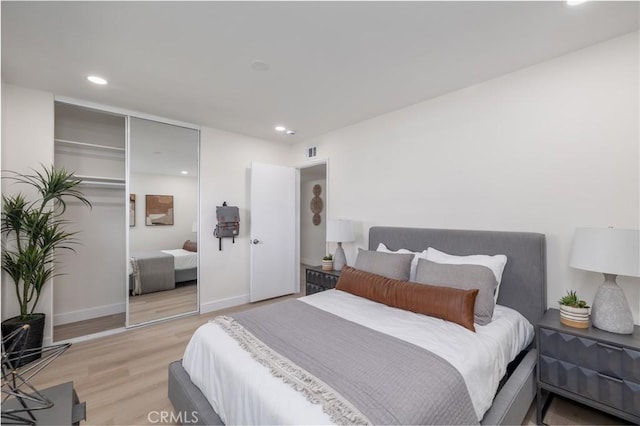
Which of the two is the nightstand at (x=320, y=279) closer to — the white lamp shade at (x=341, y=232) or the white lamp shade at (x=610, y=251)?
the white lamp shade at (x=341, y=232)

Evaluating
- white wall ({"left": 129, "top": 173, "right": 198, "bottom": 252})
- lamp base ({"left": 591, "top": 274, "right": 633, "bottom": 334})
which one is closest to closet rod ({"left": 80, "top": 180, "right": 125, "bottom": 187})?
white wall ({"left": 129, "top": 173, "right": 198, "bottom": 252})

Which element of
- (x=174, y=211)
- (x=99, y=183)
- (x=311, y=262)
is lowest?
(x=311, y=262)

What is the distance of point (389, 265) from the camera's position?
8.56ft

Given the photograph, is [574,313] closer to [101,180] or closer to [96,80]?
[96,80]

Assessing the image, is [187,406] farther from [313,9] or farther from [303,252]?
[303,252]

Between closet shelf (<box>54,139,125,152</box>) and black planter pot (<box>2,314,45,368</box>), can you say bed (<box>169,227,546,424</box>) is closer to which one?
black planter pot (<box>2,314,45,368</box>)

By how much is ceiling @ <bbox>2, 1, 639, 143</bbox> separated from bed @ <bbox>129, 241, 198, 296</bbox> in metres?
1.83

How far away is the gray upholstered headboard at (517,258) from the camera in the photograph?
7.33 ft

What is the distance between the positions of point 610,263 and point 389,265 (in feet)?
4.73

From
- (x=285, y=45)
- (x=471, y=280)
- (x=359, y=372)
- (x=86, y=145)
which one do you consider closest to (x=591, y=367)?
(x=471, y=280)

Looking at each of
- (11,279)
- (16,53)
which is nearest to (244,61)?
(16,53)

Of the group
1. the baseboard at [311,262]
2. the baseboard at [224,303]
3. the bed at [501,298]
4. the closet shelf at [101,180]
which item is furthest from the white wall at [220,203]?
the baseboard at [311,262]

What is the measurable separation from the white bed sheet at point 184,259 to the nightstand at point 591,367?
3.73 meters

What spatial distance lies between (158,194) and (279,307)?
2387 mm
